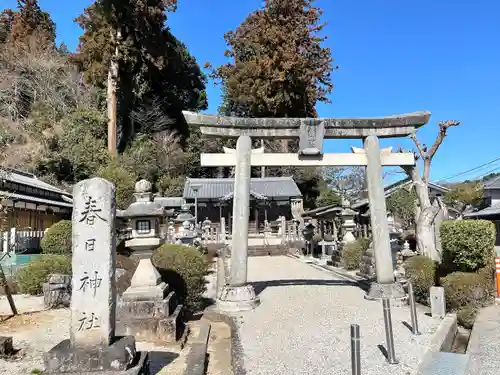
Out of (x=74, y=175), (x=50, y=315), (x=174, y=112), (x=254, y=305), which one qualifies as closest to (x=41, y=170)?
(x=74, y=175)

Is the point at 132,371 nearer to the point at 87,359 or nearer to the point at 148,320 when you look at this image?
the point at 87,359

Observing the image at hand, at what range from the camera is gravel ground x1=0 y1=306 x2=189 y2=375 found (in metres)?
5.35

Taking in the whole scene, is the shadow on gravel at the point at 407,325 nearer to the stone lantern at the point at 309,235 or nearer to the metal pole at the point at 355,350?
the metal pole at the point at 355,350

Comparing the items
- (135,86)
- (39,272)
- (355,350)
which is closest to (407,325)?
(355,350)

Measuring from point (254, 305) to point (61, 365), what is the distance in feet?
17.7

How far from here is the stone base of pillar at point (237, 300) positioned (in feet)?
29.0

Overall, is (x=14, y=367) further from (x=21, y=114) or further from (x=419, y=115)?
(x=21, y=114)

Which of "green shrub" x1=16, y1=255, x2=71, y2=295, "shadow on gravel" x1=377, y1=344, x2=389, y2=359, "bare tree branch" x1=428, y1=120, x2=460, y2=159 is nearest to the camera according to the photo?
"shadow on gravel" x1=377, y1=344, x2=389, y2=359

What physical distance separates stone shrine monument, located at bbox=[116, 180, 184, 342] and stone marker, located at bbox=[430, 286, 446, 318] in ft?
15.5

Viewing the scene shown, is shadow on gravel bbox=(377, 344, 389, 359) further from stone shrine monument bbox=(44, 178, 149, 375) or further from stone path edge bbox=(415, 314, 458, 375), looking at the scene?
stone shrine monument bbox=(44, 178, 149, 375)

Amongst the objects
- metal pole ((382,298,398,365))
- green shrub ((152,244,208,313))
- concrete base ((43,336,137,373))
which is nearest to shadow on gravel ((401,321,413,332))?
metal pole ((382,298,398,365))

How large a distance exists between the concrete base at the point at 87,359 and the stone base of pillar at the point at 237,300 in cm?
471

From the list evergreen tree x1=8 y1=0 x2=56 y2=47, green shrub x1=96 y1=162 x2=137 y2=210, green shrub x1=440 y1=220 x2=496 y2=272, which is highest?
evergreen tree x1=8 y1=0 x2=56 y2=47

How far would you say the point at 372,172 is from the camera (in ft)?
32.1
